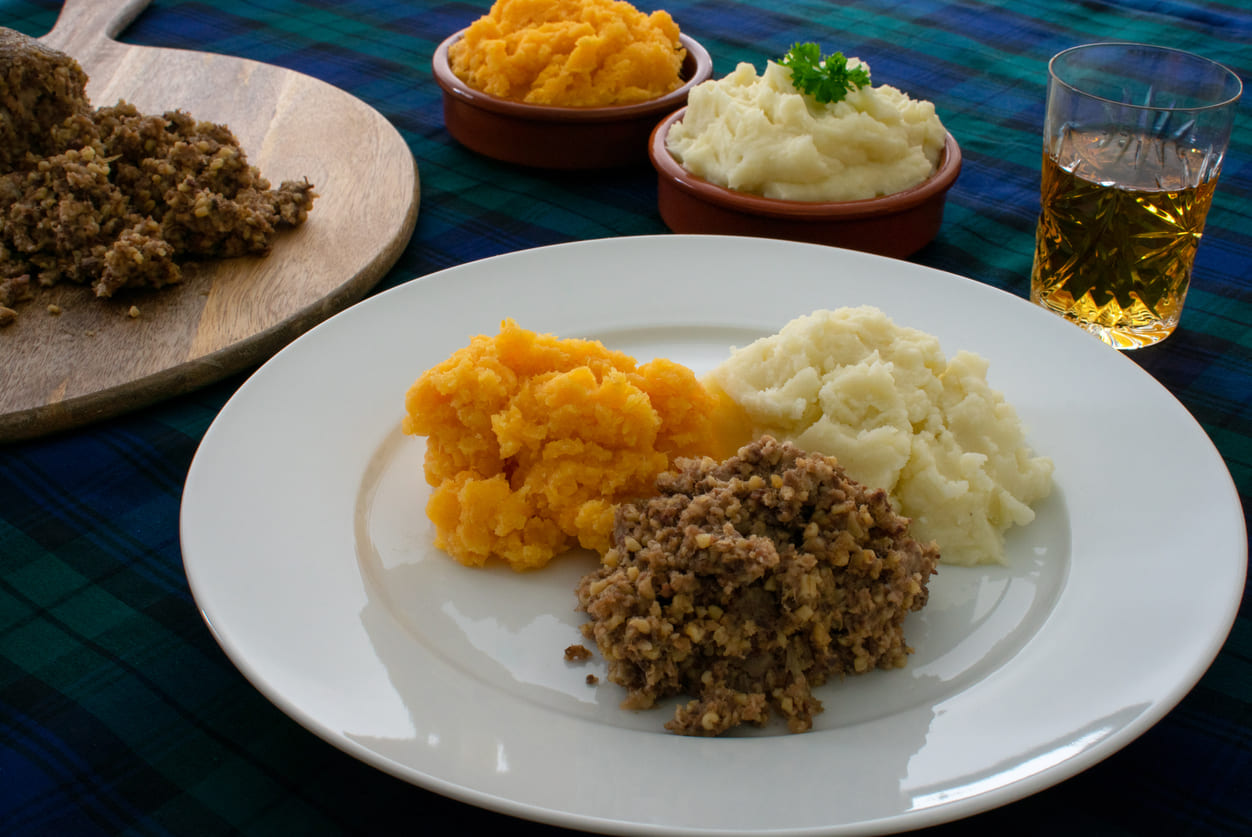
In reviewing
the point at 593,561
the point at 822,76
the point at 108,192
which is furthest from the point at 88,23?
the point at 593,561

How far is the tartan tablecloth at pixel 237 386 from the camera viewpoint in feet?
6.88

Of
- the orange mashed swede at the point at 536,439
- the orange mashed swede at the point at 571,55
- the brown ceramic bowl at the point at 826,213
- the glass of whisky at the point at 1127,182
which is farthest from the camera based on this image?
the orange mashed swede at the point at 571,55

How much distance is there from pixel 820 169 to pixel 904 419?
136 cm

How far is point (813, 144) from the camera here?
3672 mm

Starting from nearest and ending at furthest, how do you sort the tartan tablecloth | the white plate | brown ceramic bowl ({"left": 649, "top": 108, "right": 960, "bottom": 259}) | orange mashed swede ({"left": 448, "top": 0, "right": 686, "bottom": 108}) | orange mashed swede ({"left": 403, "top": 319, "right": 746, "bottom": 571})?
the white plate, the tartan tablecloth, orange mashed swede ({"left": 403, "top": 319, "right": 746, "bottom": 571}), brown ceramic bowl ({"left": 649, "top": 108, "right": 960, "bottom": 259}), orange mashed swede ({"left": 448, "top": 0, "right": 686, "bottom": 108})

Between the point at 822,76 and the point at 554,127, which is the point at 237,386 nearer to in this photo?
the point at 554,127

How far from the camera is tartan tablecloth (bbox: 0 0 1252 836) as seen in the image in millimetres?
2096

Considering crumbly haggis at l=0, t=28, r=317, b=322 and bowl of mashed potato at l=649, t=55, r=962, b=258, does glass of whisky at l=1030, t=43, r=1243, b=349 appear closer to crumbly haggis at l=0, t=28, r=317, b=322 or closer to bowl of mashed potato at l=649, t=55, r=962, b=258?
bowl of mashed potato at l=649, t=55, r=962, b=258

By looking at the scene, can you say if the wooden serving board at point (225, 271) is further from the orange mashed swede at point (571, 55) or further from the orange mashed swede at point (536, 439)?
the orange mashed swede at point (536, 439)

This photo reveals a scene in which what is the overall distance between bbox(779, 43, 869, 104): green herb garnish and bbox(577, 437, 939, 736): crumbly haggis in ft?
6.28

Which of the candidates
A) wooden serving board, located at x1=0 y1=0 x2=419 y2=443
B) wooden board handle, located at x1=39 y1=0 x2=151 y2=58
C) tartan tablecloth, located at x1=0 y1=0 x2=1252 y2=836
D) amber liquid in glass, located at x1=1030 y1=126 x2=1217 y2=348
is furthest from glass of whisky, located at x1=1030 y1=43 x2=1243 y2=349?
wooden board handle, located at x1=39 y1=0 x2=151 y2=58

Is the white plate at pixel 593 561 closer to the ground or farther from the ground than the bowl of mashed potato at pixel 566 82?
closer to the ground

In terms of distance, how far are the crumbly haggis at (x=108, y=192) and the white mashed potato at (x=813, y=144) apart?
1721mm

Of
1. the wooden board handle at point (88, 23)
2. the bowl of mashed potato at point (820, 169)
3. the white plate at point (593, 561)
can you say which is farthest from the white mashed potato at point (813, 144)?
the wooden board handle at point (88, 23)
